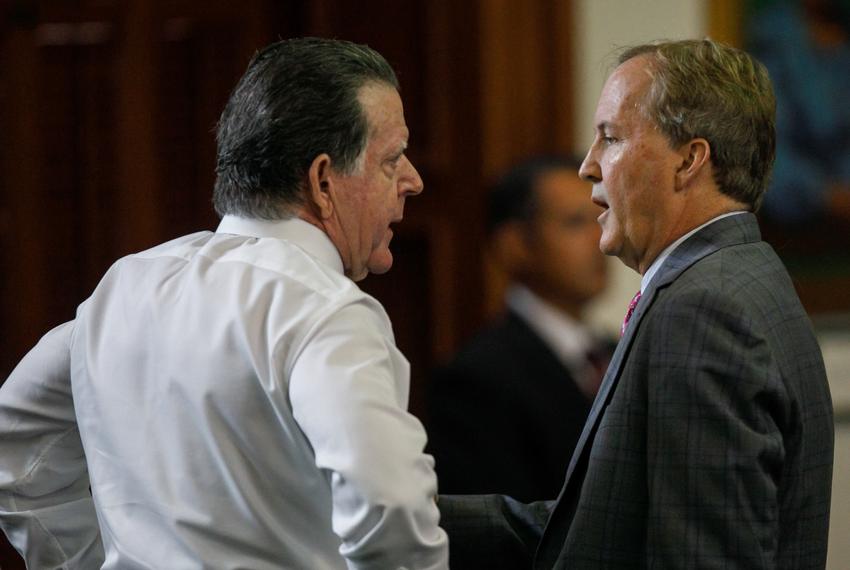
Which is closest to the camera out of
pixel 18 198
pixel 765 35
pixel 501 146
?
pixel 18 198

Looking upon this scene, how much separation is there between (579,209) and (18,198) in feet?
5.41

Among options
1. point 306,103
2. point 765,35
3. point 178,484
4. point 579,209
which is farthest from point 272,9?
point 178,484

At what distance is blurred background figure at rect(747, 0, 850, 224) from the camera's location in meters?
4.72

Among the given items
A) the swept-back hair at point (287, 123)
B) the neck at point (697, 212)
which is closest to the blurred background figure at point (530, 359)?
the neck at point (697, 212)

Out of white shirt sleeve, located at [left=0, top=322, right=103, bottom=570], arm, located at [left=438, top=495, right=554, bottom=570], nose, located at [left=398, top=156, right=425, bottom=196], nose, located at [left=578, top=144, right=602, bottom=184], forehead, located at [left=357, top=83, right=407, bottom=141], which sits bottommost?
arm, located at [left=438, top=495, right=554, bottom=570]

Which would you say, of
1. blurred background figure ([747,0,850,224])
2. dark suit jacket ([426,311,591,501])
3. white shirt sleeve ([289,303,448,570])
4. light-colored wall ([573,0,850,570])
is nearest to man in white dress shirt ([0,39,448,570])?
white shirt sleeve ([289,303,448,570])

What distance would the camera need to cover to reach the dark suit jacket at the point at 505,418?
323 centimetres

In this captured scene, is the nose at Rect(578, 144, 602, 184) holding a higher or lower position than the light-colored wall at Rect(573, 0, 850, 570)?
higher

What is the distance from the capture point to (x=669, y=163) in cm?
188

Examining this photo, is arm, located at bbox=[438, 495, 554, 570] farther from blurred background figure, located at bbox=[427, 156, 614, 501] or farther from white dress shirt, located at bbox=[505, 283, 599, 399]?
white dress shirt, located at bbox=[505, 283, 599, 399]

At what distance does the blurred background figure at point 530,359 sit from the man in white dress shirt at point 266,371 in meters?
1.34

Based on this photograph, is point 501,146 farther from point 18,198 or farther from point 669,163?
point 669,163

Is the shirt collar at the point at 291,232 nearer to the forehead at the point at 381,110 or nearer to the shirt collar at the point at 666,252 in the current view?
the forehead at the point at 381,110

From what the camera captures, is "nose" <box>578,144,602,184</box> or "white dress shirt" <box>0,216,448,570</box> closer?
"white dress shirt" <box>0,216,448,570</box>
